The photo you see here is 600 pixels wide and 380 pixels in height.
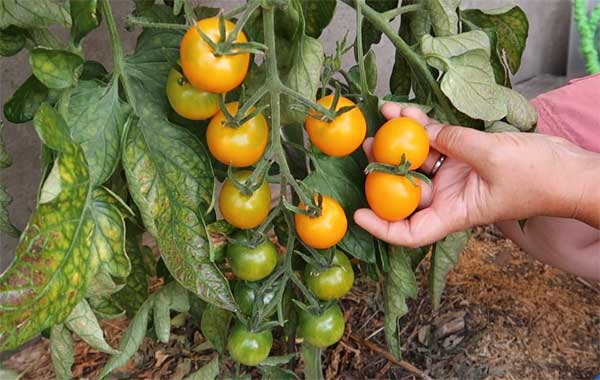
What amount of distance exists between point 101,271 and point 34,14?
276 mm

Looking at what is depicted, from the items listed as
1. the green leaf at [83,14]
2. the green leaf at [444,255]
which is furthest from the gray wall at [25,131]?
the green leaf at [444,255]

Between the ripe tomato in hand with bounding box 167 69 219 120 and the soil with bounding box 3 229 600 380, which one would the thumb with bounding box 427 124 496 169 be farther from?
the soil with bounding box 3 229 600 380

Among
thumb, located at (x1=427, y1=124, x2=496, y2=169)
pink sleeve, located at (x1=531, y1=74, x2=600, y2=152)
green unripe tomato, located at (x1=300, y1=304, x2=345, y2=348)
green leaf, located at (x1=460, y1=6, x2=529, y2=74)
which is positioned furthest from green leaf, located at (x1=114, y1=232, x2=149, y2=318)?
pink sleeve, located at (x1=531, y1=74, x2=600, y2=152)

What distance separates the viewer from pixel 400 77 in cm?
104

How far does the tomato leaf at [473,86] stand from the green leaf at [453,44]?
19mm

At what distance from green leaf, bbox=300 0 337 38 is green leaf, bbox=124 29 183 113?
6.4 inches

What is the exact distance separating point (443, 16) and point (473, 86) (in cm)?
11

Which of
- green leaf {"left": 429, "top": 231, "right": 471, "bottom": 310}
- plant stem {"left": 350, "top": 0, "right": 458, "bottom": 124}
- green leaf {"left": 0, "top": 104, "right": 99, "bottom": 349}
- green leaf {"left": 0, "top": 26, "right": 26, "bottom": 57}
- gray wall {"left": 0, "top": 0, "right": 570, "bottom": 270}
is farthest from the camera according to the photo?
gray wall {"left": 0, "top": 0, "right": 570, "bottom": 270}

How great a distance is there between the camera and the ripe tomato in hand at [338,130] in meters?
0.76

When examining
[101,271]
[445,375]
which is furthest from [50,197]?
[445,375]

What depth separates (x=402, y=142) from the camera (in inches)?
31.7

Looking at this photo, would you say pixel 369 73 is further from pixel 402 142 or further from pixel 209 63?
pixel 209 63

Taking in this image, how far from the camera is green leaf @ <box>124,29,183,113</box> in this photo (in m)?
0.79

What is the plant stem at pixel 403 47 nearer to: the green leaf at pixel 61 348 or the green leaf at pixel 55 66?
the green leaf at pixel 55 66
